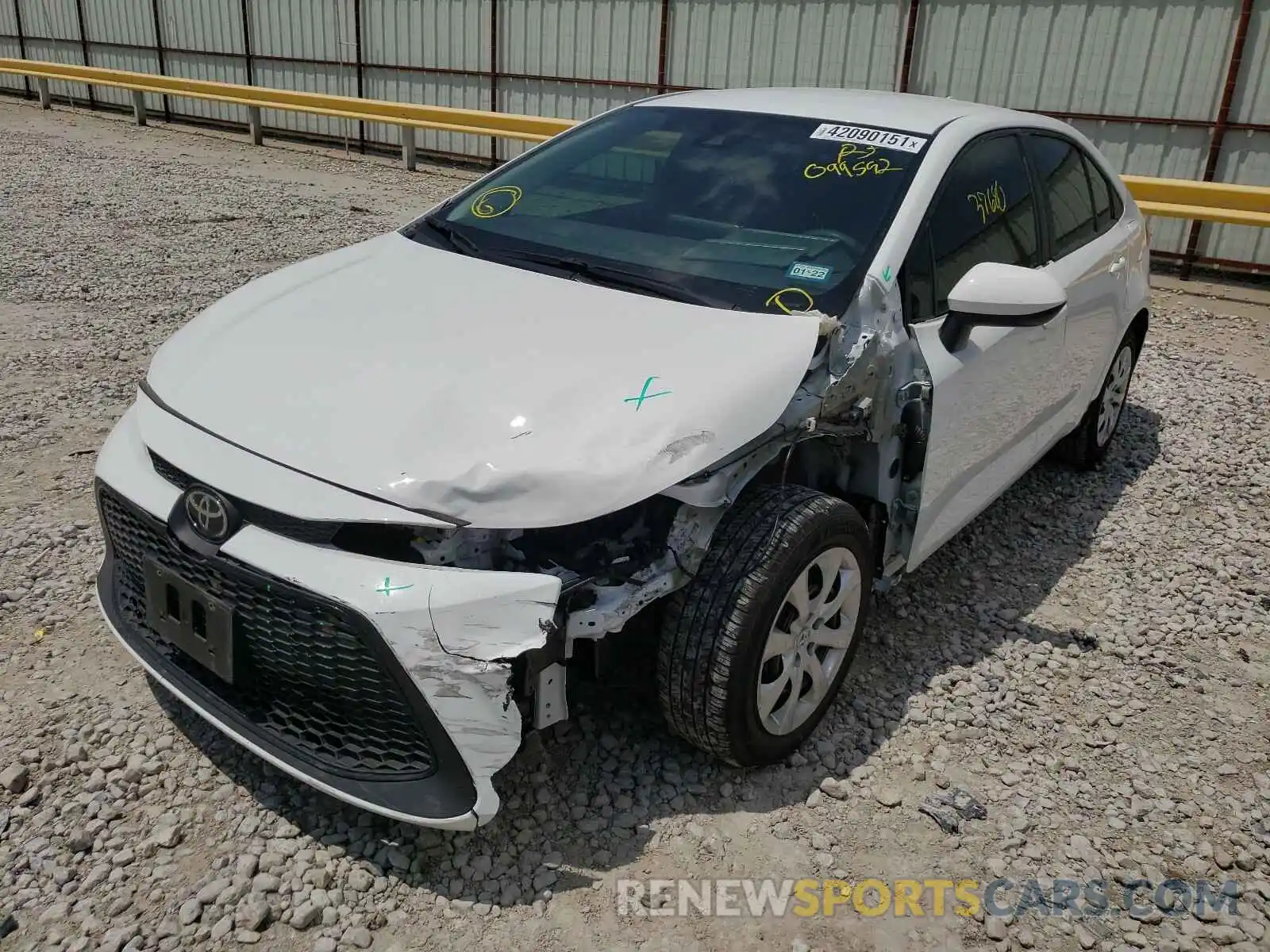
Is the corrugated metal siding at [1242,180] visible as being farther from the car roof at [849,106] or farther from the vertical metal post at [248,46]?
the vertical metal post at [248,46]

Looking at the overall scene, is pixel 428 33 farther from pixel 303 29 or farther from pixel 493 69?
pixel 303 29

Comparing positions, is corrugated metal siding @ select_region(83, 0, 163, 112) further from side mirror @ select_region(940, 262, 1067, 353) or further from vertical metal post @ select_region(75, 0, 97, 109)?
side mirror @ select_region(940, 262, 1067, 353)

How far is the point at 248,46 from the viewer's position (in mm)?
16109

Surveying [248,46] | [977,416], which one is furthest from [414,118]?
[977,416]

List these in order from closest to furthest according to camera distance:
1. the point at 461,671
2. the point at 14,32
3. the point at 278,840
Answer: the point at 461,671
the point at 278,840
the point at 14,32

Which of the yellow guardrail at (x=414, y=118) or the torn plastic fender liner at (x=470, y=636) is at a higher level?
the torn plastic fender liner at (x=470, y=636)

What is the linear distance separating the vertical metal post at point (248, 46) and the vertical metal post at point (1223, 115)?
13.3m

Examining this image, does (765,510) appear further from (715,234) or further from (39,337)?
(39,337)

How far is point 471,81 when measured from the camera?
537 inches

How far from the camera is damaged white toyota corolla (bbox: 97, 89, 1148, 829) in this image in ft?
7.47

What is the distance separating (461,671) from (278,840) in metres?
0.77

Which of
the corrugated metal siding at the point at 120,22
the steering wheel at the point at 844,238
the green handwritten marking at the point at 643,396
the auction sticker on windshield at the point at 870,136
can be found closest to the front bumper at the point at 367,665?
the green handwritten marking at the point at 643,396

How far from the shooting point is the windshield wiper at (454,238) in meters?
3.39

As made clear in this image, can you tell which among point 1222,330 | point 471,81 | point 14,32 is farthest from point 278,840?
point 14,32
